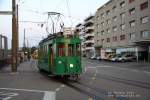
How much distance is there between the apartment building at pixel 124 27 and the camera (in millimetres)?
76500

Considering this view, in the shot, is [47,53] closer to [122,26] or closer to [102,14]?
[122,26]

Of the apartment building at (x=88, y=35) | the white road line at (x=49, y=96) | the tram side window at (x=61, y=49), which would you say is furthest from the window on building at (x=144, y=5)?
the white road line at (x=49, y=96)

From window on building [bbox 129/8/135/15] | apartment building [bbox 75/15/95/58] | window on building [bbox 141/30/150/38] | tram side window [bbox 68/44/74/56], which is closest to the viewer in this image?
tram side window [bbox 68/44/74/56]

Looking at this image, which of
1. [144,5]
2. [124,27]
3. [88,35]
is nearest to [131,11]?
[124,27]

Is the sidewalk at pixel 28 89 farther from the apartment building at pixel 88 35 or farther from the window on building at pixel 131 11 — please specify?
the apartment building at pixel 88 35

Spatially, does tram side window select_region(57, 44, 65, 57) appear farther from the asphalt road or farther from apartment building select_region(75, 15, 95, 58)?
apartment building select_region(75, 15, 95, 58)

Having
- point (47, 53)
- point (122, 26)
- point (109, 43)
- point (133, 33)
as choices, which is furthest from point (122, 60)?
point (47, 53)

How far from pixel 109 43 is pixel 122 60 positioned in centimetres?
2911

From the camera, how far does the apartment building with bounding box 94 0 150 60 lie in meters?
76.5

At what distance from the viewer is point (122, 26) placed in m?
90.1

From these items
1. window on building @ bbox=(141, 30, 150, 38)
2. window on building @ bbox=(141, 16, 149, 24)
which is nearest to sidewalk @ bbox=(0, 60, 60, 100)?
window on building @ bbox=(141, 30, 150, 38)

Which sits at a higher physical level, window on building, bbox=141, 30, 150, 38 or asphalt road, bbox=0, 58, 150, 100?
window on building, bbox=141, 30, 150, 38

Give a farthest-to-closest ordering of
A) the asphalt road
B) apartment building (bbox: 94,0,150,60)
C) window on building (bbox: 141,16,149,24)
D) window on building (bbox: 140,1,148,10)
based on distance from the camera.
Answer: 1. apartment building (bbox: 94,0,150,60)
2. window on building (bbox: 140,1,148,10)
3. window on building (bbox: 141,16,149,24)
4. the asphalt road

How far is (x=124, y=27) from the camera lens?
88.3 meters
